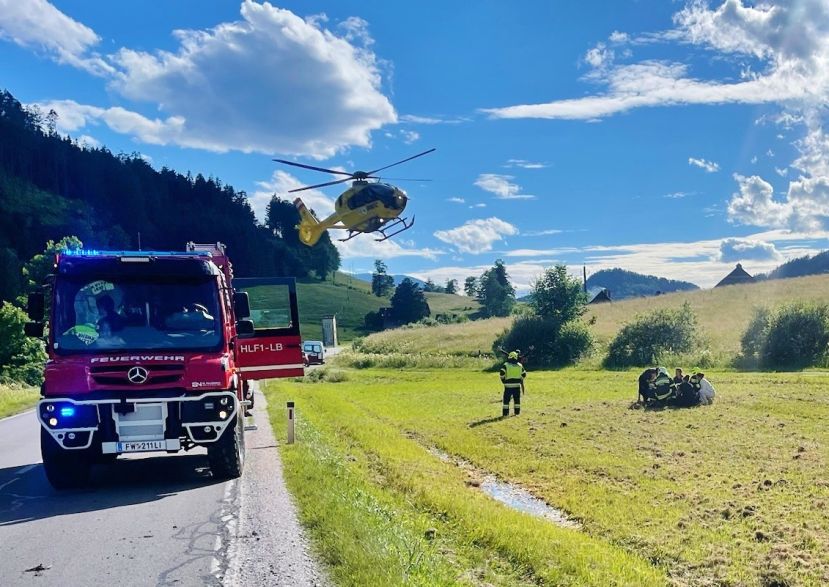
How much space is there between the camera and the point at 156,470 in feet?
35.2

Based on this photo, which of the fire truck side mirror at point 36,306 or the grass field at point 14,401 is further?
the grass field at point 14,401

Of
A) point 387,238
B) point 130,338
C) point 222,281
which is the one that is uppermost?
point 387,238

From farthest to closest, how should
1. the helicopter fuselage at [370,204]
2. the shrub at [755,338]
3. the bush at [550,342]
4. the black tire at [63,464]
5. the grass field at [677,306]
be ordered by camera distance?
the grass field at [677,306] → the bush at [550,342] → the shrub at [755,338] → the helicopter fuselage at [370,204] → the black tire at [63,464]

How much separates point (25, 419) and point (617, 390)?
21.7 m

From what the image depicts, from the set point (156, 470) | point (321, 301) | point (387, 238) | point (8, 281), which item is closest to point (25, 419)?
point (156, 470)

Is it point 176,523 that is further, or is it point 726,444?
point 726,444

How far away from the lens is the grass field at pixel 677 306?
50.5 meters

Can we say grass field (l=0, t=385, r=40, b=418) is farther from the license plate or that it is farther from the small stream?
the small stream

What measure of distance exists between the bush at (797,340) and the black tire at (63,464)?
37.8 m

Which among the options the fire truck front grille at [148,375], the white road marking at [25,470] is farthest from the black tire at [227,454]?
the white road marking at [25,470]

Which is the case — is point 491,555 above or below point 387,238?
below

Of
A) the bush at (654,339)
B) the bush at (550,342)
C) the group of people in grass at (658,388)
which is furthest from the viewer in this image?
the bush at (550,342)

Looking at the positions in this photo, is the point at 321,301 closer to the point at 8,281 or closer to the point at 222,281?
the point at 8,281

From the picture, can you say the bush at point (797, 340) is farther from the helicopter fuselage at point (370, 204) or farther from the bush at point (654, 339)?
the helicopter fuselage at point (370, 204)
